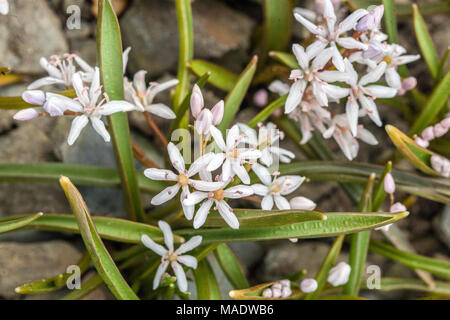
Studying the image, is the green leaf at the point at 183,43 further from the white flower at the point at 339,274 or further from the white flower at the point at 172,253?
the white flower at the point at 339,274

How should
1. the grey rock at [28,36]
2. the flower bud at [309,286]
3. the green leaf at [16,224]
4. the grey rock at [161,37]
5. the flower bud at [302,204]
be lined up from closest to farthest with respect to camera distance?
the green leaf at [16,224]
the flower bud at [302,204]
the flower bud at [309,286]
the grey rock at [28,36]
the grey rock at [161,37]

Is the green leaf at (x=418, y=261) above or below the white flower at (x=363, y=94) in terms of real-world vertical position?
below

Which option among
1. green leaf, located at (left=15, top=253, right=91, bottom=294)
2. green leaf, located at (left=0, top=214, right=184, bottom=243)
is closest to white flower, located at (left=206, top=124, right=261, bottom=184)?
green leaf, located at (left=0, top=214, right=184, bottom=243)

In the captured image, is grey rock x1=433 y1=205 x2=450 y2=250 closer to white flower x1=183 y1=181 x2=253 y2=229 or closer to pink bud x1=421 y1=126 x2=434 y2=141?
pink bud x1=421 y1=126 x2=434 y2=141

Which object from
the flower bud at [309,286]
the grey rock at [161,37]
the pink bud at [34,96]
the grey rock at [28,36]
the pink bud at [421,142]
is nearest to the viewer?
the pink bud at [34,96]

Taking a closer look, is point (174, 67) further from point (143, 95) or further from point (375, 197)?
point (375, 197)

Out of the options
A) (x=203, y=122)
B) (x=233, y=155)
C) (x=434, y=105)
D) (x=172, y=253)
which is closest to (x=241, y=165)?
(x=233, y=155)

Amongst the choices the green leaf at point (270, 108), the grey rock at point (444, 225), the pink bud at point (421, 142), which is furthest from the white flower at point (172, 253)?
the grey rock at point (444, 225)

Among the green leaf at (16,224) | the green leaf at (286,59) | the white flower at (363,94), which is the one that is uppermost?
the green leaf at (286,59)
